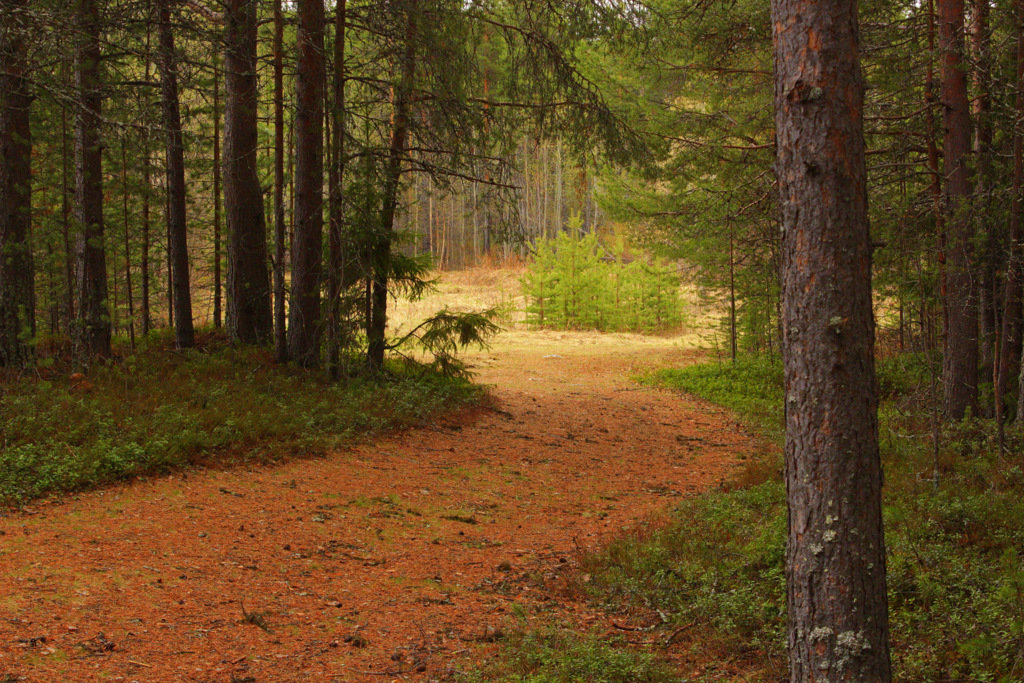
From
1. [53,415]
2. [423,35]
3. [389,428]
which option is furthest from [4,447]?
[423,35]

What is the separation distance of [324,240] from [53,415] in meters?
6.04

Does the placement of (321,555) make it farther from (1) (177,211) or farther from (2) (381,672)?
(1) (177,211)

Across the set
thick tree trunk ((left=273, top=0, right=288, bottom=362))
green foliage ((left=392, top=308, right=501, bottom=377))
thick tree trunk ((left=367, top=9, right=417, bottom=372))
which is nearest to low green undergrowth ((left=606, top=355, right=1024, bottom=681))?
green foliage ((left=392, top=308, right=501, bottom=377))

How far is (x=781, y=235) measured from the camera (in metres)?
3.37

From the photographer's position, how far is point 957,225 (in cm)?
816

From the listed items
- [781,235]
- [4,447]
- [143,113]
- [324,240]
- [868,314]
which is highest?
[143,113]

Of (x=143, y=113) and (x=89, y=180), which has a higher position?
(x=143, y=113)

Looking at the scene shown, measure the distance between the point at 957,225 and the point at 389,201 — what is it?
7.91 metres

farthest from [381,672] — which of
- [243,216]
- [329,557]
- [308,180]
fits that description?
[243,216]

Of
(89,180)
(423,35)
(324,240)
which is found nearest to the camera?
(89,180)

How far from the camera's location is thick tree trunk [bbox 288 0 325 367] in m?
11.3

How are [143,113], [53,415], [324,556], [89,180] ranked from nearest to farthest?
[324,556], [53,415], [143,113], [89,180]

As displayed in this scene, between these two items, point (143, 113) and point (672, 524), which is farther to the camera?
point (143, 113)

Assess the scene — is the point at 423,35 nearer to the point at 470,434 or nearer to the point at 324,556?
the point at 470,434
